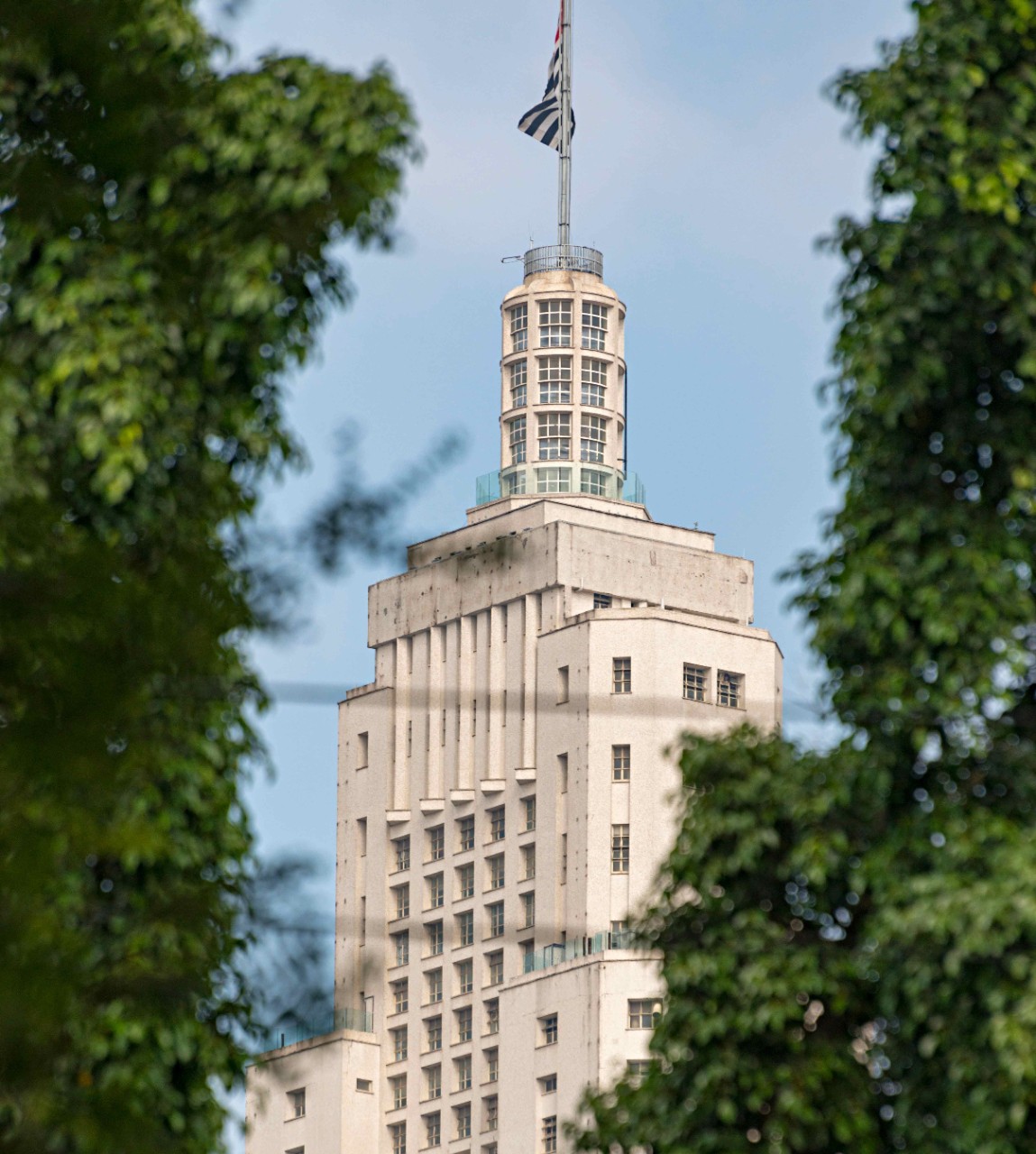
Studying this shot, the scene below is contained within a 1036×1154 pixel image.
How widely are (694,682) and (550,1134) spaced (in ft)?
57.4

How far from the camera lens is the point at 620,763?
99.4 metres

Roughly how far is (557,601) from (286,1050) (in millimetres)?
20661

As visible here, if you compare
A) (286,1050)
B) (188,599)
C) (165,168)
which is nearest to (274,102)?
(165,168)

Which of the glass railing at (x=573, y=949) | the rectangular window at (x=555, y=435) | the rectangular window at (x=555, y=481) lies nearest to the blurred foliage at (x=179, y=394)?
the glass railing at (x=573, y=949)

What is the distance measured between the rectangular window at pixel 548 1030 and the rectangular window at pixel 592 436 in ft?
88.2

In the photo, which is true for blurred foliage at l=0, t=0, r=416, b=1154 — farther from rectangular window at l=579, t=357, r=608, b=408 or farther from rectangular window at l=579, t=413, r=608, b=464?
rectangular window at l=579, t=357, r=608, b=408

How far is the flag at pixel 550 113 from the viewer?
390 feet

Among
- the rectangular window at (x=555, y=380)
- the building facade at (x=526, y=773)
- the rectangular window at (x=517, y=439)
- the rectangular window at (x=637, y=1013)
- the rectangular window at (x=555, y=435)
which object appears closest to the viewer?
the rectangular window at (x=637, y=1013)

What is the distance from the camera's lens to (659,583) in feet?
349

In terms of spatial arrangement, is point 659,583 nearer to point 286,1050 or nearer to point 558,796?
point 558,796

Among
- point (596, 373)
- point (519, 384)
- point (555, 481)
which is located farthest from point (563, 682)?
point (519, 384)

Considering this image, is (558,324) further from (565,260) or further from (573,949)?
(573,949)

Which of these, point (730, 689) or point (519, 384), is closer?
point (730, 689)

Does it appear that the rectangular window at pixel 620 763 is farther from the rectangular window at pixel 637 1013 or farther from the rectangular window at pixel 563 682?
the rectangular window at pixel 637 1013
